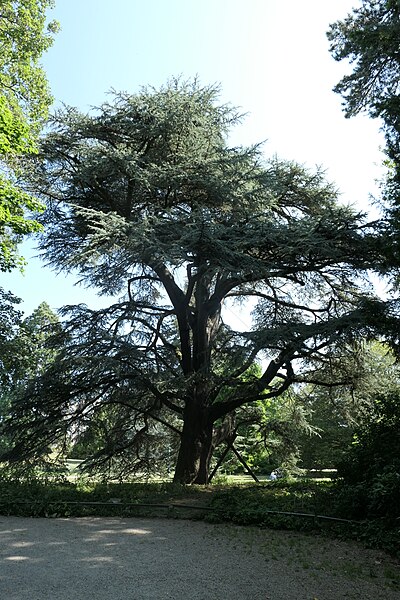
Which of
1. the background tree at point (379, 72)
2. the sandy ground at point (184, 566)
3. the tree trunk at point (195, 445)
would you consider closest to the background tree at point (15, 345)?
the tree trunk at point (195, 445)

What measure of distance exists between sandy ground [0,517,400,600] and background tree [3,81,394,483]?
370 cm

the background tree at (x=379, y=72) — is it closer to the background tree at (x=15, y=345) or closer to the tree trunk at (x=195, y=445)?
Result: the tree trunk at (x=195, y=445)

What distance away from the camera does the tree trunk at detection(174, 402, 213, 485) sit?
38.4ft

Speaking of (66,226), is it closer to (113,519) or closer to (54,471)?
(54,471)

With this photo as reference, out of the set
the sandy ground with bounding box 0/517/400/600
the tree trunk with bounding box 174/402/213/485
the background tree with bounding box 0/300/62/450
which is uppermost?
the background tree with bounding box 0/300/62/450

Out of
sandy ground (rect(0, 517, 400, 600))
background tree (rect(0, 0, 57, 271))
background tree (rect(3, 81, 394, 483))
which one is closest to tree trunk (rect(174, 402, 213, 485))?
background tree (rect(3, 81, 394, 483))

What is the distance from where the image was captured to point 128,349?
9.91 m

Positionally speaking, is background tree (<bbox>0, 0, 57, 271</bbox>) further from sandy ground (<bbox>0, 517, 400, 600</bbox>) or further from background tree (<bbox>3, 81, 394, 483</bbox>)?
sandy ground (<bbox>0, 517, 400, 600</bbox>)

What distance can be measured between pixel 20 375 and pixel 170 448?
5413mm

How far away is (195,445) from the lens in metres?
11.9

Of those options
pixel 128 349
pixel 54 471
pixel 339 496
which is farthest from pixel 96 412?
pixel 339 496

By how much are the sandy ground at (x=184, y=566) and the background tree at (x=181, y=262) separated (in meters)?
3.70

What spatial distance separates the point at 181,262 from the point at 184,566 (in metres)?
5.68

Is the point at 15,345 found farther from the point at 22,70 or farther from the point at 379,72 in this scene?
the point at 379,72
